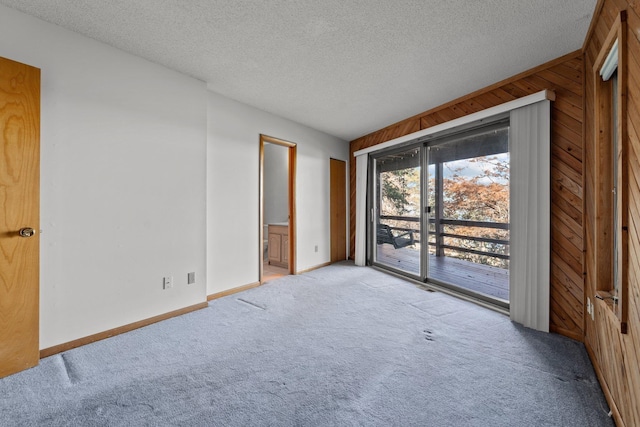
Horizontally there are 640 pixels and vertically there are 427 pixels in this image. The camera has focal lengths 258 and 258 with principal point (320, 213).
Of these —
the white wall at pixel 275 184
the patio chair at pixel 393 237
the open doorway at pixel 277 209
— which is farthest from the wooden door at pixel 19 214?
the white wall at pixel 275 184

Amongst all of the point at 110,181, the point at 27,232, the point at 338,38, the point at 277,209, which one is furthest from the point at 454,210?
the point at 27,232

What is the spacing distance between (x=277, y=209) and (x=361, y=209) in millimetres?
2231

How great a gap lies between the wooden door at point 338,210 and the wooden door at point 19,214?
3.83 meters

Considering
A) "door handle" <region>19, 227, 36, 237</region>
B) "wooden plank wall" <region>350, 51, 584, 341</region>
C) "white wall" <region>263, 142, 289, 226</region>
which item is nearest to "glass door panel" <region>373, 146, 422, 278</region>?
"wooden plank wall" <region>350, 51, 584, 341</region>

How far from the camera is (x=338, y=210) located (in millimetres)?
5070

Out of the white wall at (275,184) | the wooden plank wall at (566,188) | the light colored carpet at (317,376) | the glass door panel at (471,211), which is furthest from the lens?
the white wall at (275,184)

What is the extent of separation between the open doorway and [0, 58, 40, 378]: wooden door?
85.7 inches

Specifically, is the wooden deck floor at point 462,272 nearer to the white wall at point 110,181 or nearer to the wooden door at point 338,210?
the wooden door at point 338,210

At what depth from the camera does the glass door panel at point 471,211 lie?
2915 mm

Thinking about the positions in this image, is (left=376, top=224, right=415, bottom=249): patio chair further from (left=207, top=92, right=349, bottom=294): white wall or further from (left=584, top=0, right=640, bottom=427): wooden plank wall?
(left=584, top=0, right=640, bottom=427): wooden plank wall

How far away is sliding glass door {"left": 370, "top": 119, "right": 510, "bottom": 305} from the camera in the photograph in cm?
294

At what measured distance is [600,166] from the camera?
1.79 metres

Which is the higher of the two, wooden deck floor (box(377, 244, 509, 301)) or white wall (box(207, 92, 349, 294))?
white wall (box(207, 92, 349, 294))

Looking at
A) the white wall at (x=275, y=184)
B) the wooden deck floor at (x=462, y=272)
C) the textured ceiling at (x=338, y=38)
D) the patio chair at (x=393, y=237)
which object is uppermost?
the textured ceiling at (x=338, y=38)
